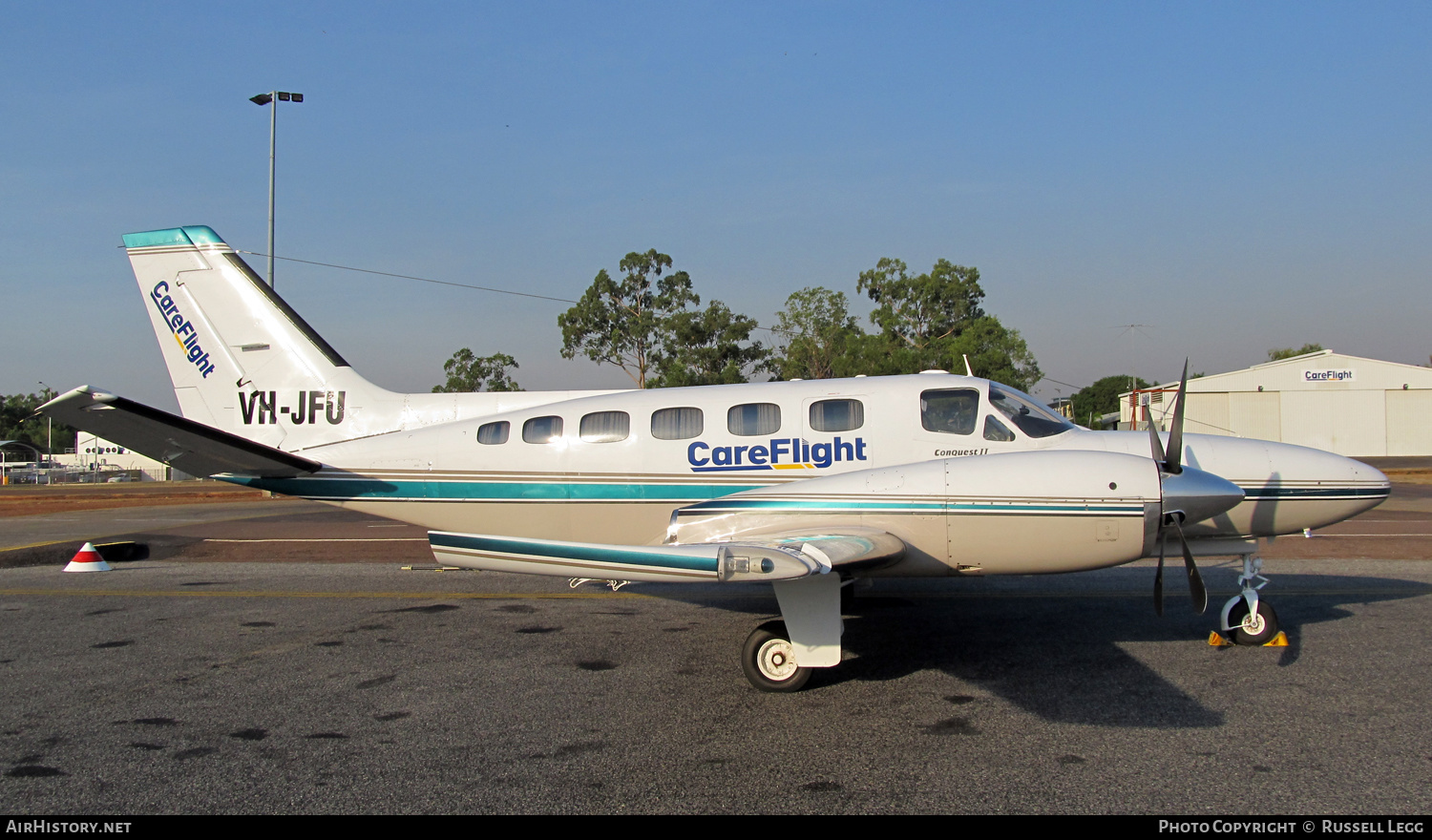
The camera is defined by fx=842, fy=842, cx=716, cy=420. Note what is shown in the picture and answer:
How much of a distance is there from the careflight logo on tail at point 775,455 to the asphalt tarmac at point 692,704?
1.81 metres

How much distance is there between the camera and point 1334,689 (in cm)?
656

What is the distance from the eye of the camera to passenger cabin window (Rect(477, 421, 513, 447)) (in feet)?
31.2

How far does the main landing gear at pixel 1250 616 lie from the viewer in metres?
7.95

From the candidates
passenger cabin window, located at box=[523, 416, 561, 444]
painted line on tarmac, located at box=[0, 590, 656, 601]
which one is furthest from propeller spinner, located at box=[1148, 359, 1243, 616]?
painted line on tarmac, located at box=[0, 590, 656, 601]

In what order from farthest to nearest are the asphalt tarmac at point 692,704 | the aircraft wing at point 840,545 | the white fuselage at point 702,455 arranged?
the white fuselage at point 702,455 < the aircraft wing at point 840,545 < the asphalt tarmac at point 692,704

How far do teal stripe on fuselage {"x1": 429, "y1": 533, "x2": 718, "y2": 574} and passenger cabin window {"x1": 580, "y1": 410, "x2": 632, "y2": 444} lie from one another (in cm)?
305

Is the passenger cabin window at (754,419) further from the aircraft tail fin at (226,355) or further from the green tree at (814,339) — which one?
the green tree at (814,339)

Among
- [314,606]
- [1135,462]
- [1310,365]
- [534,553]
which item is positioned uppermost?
[1310,365]

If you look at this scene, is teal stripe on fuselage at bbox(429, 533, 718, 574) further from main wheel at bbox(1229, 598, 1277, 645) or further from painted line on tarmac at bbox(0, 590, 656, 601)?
main wheel at bbox(1229, 598, 1277, 645)

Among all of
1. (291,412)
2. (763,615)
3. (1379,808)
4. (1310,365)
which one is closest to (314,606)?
(291,412)

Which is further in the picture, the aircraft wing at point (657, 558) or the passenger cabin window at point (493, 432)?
the passenger cabin window at point (493, 432)

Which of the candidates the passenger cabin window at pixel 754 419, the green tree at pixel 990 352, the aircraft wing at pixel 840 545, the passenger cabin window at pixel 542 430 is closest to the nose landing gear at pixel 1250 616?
the aircraft wing at pixel 840 545
